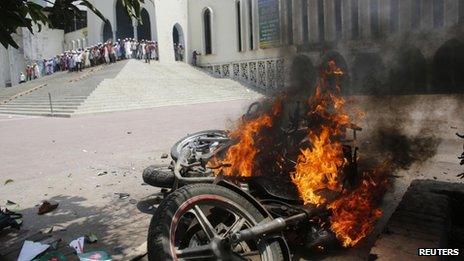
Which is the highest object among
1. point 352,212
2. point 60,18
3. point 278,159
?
point 60,18

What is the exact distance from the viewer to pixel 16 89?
30422 millimetres

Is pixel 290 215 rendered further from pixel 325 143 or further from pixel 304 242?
pixel 325 143

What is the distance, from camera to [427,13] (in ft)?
19.7

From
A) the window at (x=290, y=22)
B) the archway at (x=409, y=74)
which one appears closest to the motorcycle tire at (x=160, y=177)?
the archway at (x=409, y=74)

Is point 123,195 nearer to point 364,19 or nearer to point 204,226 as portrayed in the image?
point 204,226

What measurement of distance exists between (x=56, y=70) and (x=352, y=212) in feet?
125

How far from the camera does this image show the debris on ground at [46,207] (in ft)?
16.2

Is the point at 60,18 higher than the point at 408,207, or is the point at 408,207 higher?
the point at 60,18

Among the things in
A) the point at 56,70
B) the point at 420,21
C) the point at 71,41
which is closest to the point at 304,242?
the point at 420,21

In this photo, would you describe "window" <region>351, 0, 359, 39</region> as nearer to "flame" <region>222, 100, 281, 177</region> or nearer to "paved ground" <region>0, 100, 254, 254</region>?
"flame" <region>222, 100, 281, 177</region>

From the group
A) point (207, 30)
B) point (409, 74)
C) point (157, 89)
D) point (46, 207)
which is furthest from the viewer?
point (207, 30)

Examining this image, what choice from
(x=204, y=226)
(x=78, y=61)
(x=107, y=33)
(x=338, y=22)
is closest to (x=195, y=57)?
(x=107, y=33)

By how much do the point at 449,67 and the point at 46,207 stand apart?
5.55 meters

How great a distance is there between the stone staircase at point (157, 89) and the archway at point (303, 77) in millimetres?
16202
